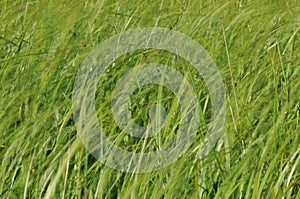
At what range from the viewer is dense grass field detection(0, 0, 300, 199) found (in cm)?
108

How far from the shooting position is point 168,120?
1222 mm

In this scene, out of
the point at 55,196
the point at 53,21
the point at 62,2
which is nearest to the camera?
the point at 55,196

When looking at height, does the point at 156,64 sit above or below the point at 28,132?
above

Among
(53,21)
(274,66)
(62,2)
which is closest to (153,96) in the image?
(274,66)

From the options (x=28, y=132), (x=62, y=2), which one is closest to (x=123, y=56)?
(x=28, y=132)

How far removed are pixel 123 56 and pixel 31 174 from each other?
1.56ft

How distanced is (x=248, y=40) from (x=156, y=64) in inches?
11.8

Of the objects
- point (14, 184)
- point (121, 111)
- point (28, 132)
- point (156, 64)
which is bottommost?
point (14, 184)

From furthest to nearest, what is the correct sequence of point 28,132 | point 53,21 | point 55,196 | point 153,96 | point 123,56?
point 53,21, point 123,56, point 153,96, point 28,132, point 55,196

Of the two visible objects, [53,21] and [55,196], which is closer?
[55,196]

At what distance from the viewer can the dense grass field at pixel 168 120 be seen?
1.08 meters

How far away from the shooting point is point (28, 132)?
124cm

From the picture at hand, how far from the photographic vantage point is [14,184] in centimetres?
116

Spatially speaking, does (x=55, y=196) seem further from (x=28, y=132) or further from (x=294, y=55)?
(x=294, y=55)
